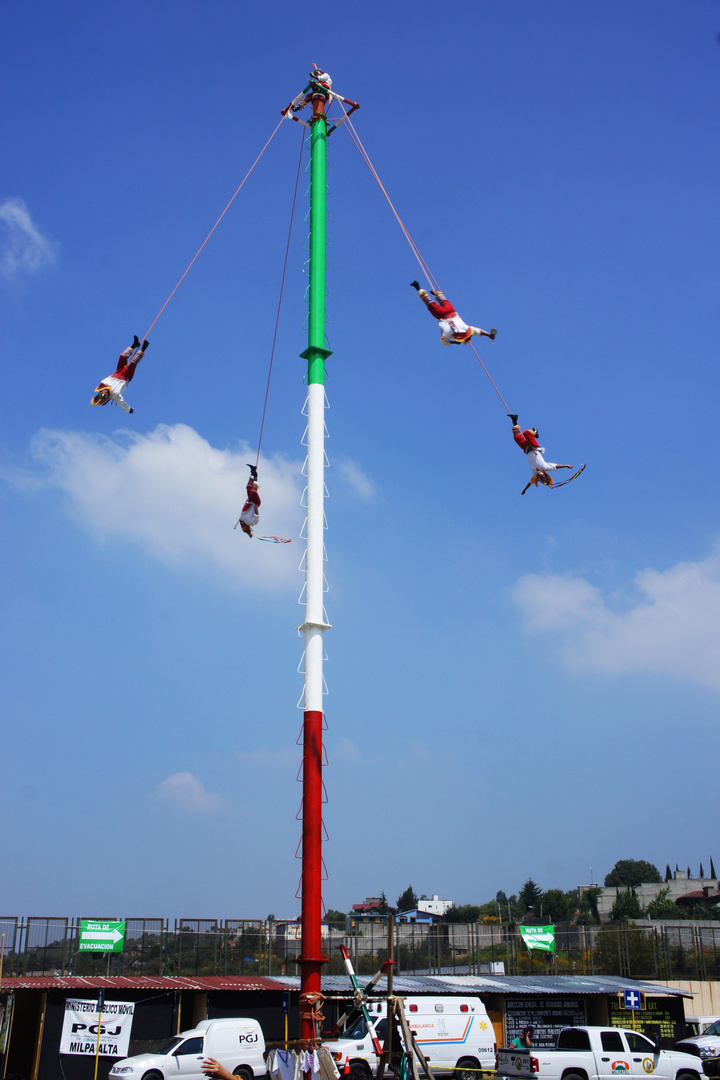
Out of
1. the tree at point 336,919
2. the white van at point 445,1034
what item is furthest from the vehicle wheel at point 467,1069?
the tree at point 336,919

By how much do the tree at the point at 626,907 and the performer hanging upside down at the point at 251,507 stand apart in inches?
3322

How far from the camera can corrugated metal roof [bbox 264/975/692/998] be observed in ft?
90.3

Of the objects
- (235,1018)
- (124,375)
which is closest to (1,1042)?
(235,1018)

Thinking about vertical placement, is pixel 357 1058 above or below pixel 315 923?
below

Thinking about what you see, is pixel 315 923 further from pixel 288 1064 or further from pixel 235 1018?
pixel 235 1018

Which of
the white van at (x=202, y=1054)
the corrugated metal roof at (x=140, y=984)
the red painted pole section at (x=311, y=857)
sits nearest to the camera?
the red painted pole section at (x=311, y=857)

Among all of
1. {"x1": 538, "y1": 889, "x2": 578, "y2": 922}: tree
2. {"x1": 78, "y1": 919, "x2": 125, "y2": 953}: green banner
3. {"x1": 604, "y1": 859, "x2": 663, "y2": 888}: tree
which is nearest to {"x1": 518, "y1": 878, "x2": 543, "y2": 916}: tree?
{"x1": 538, "y1": 889, "x2": 578, "y2": 922}: tree

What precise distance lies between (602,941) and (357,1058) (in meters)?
20.4

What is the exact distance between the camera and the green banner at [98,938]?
2939 centimetres

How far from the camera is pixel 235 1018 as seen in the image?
23.8 meters

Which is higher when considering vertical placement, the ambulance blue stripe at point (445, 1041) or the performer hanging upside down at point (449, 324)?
the performer hanging upside down at point (449, 324)

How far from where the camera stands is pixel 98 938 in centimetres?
2955

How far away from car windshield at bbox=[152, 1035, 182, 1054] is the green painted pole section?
16.4m

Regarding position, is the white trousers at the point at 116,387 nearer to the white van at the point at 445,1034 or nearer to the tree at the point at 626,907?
the white van at the point at 445,1034
